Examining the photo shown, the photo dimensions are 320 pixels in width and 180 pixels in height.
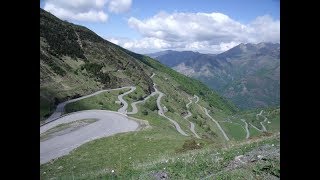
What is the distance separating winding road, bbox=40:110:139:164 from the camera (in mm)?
46328

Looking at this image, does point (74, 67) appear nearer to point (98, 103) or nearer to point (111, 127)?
point (98, 103)

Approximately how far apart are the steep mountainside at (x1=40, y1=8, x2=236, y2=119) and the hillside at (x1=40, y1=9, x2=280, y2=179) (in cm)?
29

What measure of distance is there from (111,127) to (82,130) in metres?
5.66

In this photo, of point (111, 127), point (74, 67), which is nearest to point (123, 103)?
point (74, 67)

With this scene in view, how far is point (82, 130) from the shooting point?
67.1m

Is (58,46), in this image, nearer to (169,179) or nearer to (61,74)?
(61,74)

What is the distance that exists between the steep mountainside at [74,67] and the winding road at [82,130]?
6.68m

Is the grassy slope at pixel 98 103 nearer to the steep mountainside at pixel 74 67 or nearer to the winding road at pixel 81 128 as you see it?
the winding road at pixel 81 128

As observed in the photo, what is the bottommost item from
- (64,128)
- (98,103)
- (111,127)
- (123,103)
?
(64,128)

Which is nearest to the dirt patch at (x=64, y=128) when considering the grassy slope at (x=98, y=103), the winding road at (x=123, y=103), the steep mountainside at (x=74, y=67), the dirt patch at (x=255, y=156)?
the steep mountainside at (x=74, y=67)
